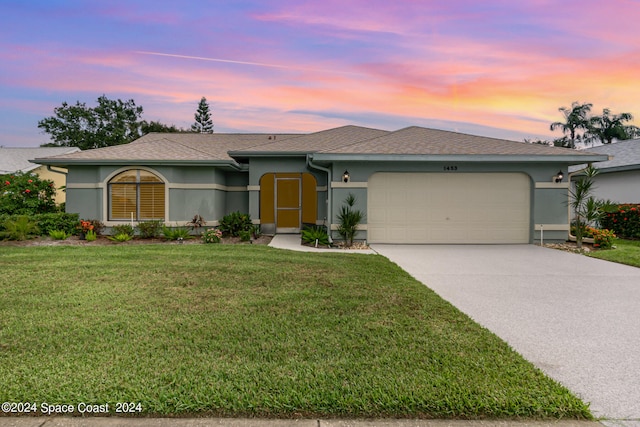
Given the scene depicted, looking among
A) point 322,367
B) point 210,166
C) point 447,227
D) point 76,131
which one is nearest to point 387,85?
point 447,227

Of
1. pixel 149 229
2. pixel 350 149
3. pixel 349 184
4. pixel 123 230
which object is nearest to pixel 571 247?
pixel 349 184

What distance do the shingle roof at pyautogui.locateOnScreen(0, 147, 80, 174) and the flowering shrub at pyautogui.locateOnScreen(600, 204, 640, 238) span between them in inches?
1232

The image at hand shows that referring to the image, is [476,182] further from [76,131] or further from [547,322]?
[76,131]

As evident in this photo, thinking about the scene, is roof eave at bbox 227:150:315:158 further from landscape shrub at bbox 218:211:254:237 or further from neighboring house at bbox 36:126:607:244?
landscape shrub at bbox 218:211:254:237

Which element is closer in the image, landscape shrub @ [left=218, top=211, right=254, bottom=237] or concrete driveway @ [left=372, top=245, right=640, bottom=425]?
concrete driveway @ [left=372, top=245, right=640, bottom=425]

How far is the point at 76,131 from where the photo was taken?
136 ft

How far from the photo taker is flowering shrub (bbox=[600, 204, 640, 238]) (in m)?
13.2

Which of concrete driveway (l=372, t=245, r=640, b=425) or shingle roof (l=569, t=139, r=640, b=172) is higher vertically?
shingle roof (l=569, t=139, r=640, b=172)

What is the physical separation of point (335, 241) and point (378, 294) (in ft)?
18.8

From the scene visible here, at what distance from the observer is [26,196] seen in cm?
1302

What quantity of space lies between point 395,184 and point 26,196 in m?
13.1

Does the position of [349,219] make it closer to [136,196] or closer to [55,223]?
[136,196]

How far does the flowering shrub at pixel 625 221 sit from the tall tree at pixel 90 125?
43.4 m

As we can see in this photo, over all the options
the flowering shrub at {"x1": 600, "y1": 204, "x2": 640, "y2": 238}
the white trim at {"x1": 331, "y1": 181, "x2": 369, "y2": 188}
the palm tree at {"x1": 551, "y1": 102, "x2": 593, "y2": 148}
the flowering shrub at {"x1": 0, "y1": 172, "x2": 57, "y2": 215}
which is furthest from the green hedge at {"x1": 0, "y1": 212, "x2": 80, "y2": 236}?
the palm tree at {"x1": 551, "y1": 102, "x2": 593, "y2": 148}
